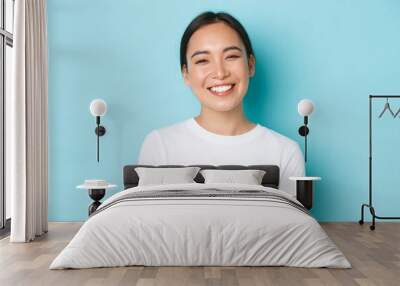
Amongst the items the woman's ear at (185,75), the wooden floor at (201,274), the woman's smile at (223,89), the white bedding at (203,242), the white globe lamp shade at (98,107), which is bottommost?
the wooden floor at (201,274)

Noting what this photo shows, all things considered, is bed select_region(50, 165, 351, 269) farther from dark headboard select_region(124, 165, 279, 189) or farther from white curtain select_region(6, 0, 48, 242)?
dark headboard select_region(124, 165, 279, 189)

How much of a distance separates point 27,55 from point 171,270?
2723 millimetres

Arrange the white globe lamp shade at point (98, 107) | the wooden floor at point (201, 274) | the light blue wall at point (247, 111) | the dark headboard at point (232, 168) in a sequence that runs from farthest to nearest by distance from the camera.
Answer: the light blue wall at point (247, 111)
the white globe lamp shade at point (98, 107)
the dark headboard at point (232, 168)
the wooden floor at point (201, 274)

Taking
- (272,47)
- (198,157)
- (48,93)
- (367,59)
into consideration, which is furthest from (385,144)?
(48,93)

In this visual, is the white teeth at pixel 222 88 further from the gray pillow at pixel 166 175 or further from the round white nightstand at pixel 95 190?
the round white nightstand at pixel 95 190

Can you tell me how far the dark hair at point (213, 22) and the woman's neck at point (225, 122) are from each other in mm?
686

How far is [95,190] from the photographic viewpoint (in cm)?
616

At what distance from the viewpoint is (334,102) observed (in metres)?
6.70

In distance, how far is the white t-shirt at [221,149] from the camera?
21.2 ft

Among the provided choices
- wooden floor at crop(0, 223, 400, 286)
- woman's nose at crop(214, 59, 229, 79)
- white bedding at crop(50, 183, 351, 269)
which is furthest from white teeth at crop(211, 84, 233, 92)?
white bedding at crop(50, 183, 351, 269)

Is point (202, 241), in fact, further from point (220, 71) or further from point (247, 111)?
point (247, 111)

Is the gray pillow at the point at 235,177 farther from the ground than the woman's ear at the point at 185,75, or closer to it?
closer to it

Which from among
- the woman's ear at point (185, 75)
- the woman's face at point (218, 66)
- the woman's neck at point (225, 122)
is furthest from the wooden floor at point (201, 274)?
the woman's ear at point (185, 75)

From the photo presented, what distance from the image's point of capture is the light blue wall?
668cm
